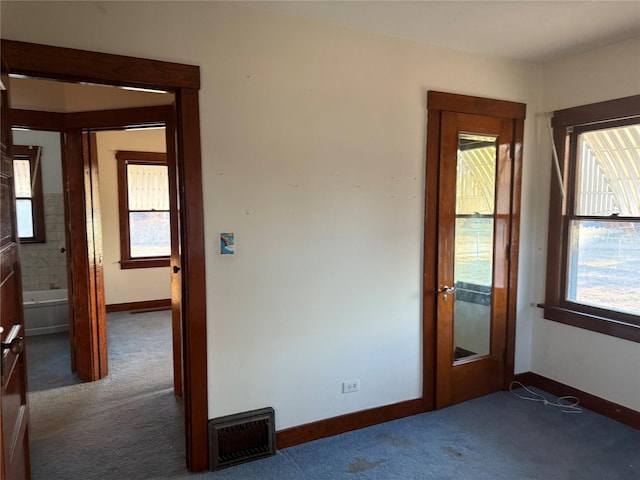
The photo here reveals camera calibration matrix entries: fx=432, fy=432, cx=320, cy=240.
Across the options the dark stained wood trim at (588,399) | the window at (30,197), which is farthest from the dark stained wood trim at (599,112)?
the window at (30,197)

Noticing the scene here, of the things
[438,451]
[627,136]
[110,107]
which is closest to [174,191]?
[110,107]

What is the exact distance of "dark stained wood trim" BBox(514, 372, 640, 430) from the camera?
9.57 feet

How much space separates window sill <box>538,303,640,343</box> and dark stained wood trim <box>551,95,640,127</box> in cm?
140

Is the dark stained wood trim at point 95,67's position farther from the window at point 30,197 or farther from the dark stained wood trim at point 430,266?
the window at point 30,197

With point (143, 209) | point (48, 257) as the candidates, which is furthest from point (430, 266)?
point (48, 257)

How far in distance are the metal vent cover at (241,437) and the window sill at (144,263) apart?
421 centimetres

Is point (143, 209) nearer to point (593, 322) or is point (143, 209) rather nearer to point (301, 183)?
point (301, 183)

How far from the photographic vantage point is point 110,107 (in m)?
3.35

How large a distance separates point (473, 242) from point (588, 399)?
4.63ft

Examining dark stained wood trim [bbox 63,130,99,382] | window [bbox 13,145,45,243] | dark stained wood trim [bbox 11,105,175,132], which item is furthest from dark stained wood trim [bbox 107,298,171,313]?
dark stained wood trim [bbox 11,105,175,132]

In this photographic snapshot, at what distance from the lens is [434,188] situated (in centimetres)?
301

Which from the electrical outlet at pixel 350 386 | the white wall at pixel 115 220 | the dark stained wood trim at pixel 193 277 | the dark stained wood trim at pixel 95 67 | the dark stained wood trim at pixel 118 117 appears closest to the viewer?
the dark stained wood trim at pixel 95 67

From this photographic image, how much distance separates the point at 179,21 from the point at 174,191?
1261mm

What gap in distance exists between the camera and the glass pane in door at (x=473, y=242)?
124 inches
